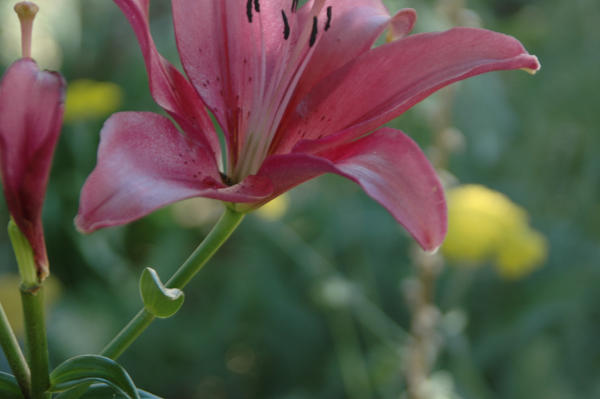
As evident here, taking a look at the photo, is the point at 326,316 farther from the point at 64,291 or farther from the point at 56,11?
the point at 56,11

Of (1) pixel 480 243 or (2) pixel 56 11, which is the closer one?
(1) pixel 480 243

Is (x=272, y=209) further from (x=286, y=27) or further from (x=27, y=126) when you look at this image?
(x=27, y=126)

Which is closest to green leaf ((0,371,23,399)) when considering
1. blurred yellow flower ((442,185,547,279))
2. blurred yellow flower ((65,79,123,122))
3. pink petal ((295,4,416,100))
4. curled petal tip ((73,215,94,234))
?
curled petal tip ((73,215,94,234))

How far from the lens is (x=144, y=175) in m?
0.35

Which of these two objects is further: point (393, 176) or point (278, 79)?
point (278, 79)

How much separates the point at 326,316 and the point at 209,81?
118 centimetres

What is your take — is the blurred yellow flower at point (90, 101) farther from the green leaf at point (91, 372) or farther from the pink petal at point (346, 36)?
the green leaf at point (91, 372)

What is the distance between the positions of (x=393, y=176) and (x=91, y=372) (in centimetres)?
18

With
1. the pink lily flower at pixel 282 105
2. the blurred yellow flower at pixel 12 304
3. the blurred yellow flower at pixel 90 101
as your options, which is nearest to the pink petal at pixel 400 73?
the pink lily flower at pixel 282 105

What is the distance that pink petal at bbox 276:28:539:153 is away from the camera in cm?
42

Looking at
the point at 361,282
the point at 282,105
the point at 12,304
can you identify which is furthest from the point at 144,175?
the point at 361,282

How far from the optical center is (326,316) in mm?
1613

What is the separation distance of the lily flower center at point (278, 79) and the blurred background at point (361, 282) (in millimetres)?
612

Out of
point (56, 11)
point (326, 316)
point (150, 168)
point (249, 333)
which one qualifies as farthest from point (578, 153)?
point (150, 168)
